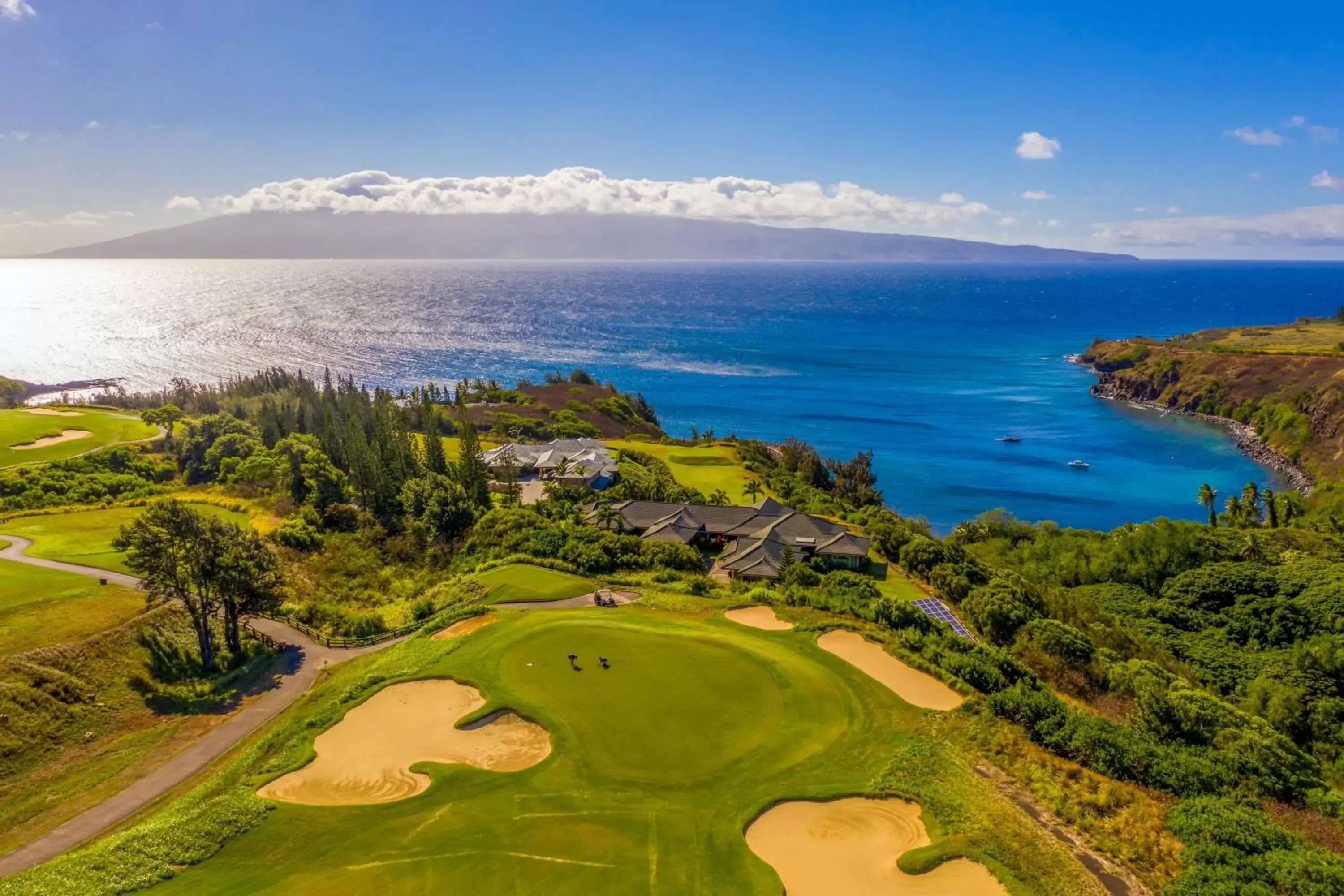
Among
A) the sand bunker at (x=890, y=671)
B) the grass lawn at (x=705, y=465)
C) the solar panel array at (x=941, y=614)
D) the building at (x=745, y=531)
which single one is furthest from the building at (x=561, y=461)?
the sand bunker at (x=890, y=671)

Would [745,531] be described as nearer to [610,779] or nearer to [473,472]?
[473,472]

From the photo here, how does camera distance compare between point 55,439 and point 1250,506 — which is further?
point 55,439

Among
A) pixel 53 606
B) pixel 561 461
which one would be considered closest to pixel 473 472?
pixel 561 461

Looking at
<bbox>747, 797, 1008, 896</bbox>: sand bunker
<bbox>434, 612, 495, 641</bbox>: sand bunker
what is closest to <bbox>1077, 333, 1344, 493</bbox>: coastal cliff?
<bbox>747, 797, 1008, 896</bbox>: sand bunker

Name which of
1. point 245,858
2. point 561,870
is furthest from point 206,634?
point 561,870

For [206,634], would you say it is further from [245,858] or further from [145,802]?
[245,858]

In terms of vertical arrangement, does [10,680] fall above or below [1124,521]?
above

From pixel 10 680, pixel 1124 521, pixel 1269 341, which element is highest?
pixel 1269 341
